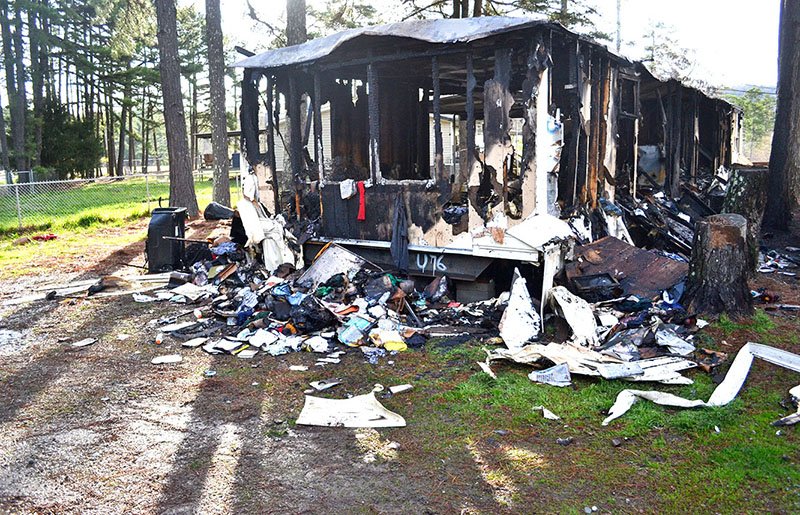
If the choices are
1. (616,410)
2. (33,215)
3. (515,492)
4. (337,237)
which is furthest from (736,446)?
(33,215)

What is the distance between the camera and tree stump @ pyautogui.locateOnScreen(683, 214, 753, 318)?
6219 mm

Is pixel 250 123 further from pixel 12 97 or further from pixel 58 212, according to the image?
pixel 12 97

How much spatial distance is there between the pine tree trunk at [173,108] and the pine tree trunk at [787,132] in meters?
13.6

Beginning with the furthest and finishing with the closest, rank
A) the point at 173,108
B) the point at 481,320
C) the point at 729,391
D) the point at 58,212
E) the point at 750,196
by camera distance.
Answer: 1. the point at 58,212
2. the point at 173,108
3. the point at 750,196
4. the point at 481,320
5. the point at 729,391

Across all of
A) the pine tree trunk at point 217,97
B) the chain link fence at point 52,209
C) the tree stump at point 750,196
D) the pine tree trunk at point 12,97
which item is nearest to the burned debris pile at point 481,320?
the tree stump at point 750,196

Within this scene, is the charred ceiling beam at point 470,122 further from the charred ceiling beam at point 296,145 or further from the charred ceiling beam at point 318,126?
the charred ceiling beam at point 296,145

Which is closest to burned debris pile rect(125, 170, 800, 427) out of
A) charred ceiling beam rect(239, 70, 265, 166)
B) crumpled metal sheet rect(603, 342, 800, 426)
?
crumpled metal sheet rect(603, 342, 800, 426)

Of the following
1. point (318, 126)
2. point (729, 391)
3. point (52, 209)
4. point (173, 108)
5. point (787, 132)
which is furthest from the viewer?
point (52, 209)

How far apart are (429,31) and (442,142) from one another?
216cm

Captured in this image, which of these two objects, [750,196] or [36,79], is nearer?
[750,196]

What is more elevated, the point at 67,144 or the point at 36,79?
the point at 36,79

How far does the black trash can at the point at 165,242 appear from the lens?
10227 mm

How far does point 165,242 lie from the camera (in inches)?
404

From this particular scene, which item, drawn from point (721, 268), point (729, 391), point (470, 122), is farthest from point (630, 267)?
point (729, 391)
